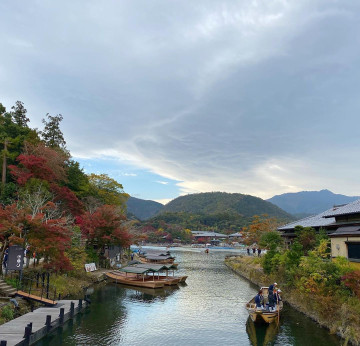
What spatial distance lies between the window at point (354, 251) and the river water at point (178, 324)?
633cm

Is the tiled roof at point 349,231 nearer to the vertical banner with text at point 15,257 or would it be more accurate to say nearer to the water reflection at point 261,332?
the water reflection at point 261,332

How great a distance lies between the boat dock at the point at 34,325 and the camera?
55.2ft

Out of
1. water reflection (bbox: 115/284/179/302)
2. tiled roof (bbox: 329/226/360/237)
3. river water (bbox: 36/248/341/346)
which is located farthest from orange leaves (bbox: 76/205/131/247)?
tiled roof (bbox: 329/226/360/237)

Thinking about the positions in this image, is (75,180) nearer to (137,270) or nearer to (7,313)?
(137,270)

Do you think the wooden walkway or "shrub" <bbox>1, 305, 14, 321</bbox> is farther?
the wooden walkway

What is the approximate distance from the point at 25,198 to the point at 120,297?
1655 centimetres

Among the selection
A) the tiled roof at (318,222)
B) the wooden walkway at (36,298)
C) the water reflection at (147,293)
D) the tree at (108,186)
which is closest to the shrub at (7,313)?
the wooden walkway at (36,298)

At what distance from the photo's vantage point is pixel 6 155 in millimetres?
43312

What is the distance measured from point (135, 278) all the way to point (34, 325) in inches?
907

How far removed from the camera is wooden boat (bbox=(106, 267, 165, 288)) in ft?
129

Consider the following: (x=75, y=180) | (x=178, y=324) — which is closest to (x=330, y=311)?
(x=178, y=324)

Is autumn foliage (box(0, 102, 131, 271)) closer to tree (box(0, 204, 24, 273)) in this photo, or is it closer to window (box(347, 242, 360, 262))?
tree (box(0, 204, 24, 273))

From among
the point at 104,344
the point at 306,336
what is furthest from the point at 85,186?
the point at 306,336

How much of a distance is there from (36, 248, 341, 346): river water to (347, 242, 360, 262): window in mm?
6332
